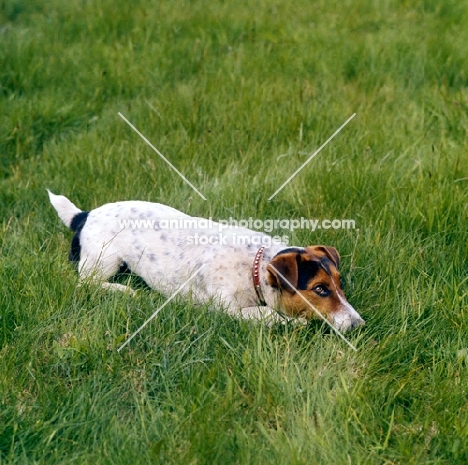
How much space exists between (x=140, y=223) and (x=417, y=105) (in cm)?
342

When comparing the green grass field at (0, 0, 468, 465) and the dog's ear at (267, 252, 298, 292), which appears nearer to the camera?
the green grass field at (0, 0, 468, 465)

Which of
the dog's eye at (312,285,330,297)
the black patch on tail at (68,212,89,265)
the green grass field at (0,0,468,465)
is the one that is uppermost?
the dog's eye at (312,285,330,297)

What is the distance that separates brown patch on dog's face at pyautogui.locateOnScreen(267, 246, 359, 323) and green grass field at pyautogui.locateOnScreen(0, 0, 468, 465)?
160 mm

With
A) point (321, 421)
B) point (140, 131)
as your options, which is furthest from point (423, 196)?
point (140, 131)

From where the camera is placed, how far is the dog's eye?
4.05m

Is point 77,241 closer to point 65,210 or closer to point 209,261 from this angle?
point 65,210

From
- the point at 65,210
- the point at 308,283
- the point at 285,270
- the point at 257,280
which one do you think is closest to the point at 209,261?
the point at 257,280

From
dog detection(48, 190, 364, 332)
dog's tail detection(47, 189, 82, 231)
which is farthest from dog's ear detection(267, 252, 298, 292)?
dog's tail detection(47, 189, 82, 231)

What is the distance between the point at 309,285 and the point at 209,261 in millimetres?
836

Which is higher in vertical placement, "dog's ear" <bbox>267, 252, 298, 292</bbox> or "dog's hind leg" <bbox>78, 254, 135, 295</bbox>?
"dog's ear" <bbox>267, 252, 298, 292</bbox>

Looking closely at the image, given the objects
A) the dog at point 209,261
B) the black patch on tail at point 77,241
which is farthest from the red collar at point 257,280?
the black patch on tail at point 77,241

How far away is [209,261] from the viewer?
4.59 m

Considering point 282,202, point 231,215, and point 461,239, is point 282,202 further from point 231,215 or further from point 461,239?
point 461,239

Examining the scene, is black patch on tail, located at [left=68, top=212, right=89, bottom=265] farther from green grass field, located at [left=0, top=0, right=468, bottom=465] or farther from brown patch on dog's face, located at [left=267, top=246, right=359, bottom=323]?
brown patch on dog's face, located at [left=267, top=246, right=359, bottom=323]
